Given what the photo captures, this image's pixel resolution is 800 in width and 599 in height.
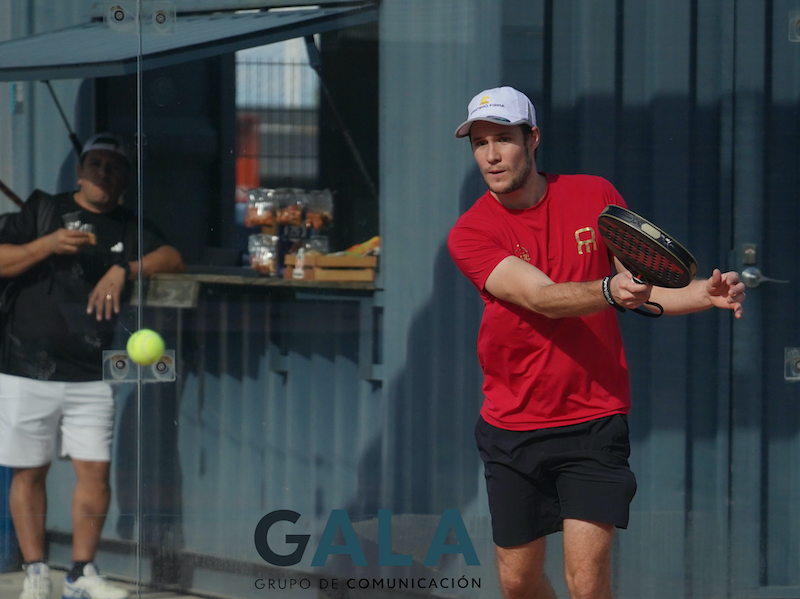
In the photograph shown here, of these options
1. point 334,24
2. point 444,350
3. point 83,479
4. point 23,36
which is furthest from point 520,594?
point 23,36

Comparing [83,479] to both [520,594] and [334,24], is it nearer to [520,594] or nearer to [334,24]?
[520,594]

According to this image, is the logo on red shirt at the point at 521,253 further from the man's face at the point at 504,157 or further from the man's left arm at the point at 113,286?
the man's left arm at the point at 113,286

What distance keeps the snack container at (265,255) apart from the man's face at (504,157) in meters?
1.14

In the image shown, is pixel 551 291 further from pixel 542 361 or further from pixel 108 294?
pixel 108 294

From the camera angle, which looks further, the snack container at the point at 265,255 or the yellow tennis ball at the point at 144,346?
the snack container at the point at 265,255

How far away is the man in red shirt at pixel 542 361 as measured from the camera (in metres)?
2.82

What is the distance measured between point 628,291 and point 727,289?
0.94 ft

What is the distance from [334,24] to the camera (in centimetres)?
375

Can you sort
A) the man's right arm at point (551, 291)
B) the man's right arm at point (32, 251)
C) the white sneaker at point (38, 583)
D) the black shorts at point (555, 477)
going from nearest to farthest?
1. the man's right arm at point (551, 291)
2. the black shorts at point (555, 477)
3. the man's right arm at point (32, 251)
4. the white sneaker at point (38, 583)

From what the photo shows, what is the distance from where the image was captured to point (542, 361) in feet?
9.50

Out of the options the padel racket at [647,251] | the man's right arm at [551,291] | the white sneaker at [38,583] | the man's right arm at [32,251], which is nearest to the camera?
the padel racket at [647,251]

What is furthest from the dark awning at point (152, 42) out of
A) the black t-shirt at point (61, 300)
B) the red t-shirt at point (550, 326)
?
the red t-shirt at point (550, 326)

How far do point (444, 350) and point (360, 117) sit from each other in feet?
3.26

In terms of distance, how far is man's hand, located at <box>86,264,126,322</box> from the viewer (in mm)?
3656
